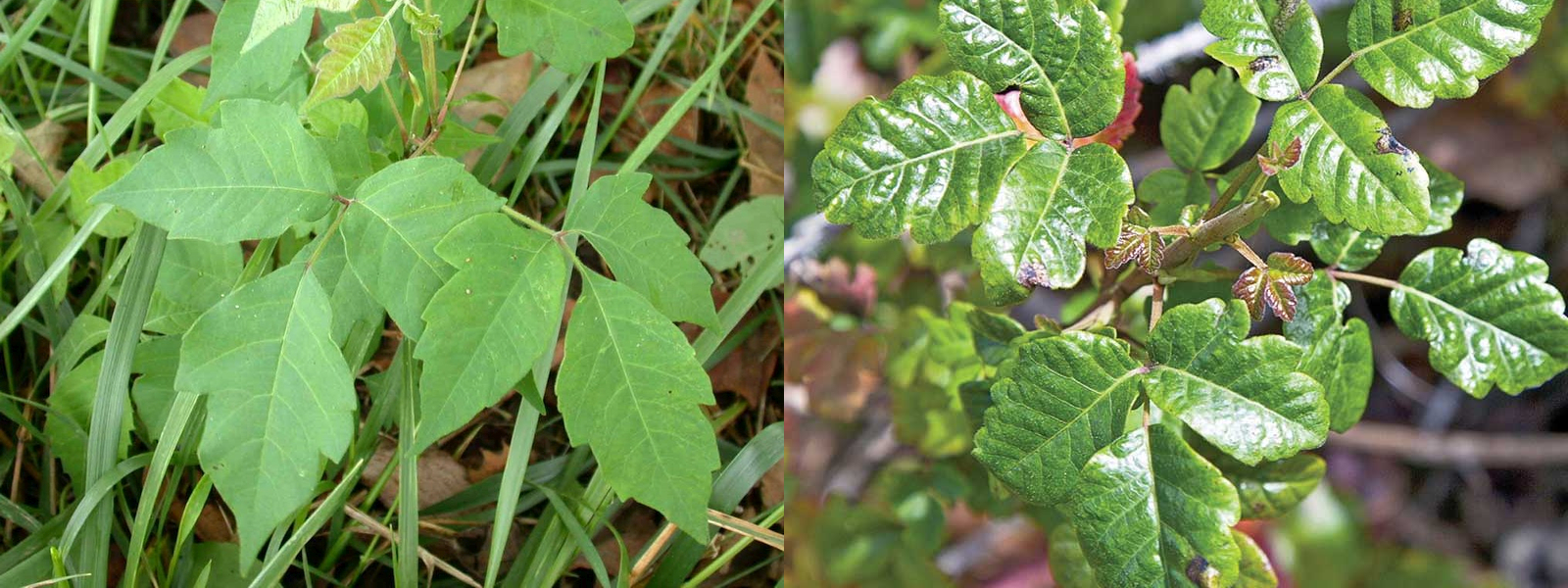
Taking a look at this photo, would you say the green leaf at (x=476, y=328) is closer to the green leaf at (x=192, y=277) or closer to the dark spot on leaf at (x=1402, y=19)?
the green leaf at (x=192, y=277)

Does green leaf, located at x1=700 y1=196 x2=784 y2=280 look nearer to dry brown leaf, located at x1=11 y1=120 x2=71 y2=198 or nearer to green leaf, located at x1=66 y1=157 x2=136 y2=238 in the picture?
green leaf, located at x1=66 y1=157 x2=136 y2=238

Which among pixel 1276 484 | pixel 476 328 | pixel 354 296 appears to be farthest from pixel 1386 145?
pixel 354 296

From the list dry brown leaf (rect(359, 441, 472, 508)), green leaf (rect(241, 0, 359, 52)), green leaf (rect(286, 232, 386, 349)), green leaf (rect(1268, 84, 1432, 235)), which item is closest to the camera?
green leaf (rect(1268, 84, 1432, 235))

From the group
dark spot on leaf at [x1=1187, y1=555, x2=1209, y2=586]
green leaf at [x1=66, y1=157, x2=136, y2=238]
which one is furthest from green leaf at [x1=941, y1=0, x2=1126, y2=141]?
green leaf at [x1=66, y1=157, x2=136, y2=238]

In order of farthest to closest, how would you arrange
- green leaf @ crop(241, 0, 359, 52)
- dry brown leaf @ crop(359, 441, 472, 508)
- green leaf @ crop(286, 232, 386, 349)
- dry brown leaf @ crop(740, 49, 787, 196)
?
dry brown leaf @ crop(740, 49, 787, 196) < dry brown leaf @ crop(359, 441, 472, 508) < green leaf @ crop(286, 232, 386, 349) < green leaf @ crop(241, 0, 359, 52)

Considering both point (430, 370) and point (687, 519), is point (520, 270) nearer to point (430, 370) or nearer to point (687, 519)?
point (430, 370)

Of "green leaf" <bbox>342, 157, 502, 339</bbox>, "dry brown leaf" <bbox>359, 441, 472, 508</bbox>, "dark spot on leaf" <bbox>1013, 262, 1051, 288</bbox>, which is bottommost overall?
"dry brown leaf" <bbox>359, 441, 472, 508</bbox>
